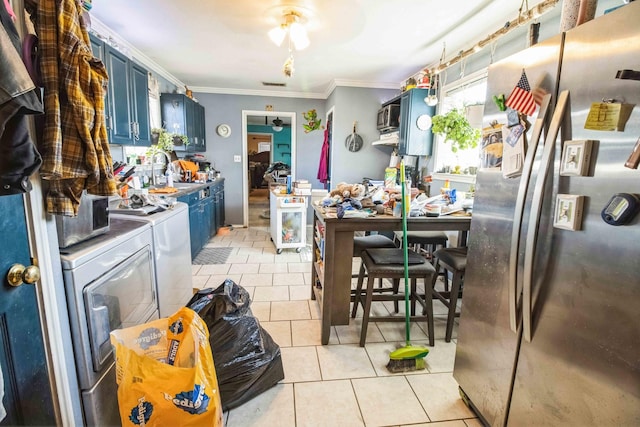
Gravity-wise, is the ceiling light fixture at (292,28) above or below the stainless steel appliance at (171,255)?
above

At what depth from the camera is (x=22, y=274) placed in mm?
853

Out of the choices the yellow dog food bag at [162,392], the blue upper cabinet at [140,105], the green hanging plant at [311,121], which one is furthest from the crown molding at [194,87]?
the yellow dog food bag at [162,392]

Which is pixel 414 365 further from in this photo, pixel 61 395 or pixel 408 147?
pixel 408 147

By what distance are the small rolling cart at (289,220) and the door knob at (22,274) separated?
303 cm

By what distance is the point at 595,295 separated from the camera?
0.91 m

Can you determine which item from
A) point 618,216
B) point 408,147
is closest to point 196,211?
point 408,147

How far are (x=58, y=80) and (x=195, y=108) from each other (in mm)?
4335

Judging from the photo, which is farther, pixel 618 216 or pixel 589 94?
pixel 589 94

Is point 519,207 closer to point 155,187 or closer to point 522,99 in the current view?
point 522,99

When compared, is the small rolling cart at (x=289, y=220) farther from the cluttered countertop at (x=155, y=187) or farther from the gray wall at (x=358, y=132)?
the gray wall at (x=358, y=132)

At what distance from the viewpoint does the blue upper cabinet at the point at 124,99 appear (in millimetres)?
2430

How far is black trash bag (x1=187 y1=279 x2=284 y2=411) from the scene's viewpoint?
1.51 meters

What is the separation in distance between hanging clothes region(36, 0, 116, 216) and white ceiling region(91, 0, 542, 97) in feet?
5.93

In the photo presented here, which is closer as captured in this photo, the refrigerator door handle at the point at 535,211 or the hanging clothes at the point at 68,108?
the hanging clothes at the point at 68,108
